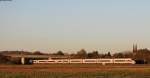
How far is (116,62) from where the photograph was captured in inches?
4609

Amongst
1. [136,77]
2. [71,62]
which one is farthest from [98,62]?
[136,77]

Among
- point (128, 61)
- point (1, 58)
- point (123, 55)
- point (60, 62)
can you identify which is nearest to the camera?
point (128, 61)

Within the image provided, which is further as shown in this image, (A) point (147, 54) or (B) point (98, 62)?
(A) point (147, 54)

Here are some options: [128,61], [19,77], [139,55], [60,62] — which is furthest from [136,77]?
[139,55]

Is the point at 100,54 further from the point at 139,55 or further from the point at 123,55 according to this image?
the point at 139,55

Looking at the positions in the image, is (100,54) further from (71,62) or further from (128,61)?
(128,61)

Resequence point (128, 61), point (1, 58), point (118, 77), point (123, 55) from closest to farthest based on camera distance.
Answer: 1. point (118, 77)
2. point (128, 61)
3. point (1, 58)
4. point (123, 55)

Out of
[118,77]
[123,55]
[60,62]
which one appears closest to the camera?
[118,77]

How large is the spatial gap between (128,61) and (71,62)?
20464 mm

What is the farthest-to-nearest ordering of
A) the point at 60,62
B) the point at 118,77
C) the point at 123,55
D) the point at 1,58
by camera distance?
the point at 123,55 → the point at 1,58 → the point at 60,62 → the point at 118,77

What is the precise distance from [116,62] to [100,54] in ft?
200

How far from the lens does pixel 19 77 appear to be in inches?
1816

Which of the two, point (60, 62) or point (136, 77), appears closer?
point (136, 77)

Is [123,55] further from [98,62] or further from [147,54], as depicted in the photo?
[98,62]
